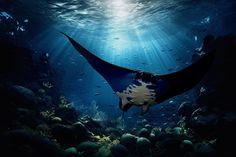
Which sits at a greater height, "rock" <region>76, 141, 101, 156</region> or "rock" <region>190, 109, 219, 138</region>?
"rock" <region>190, 109, 219, 138</region>

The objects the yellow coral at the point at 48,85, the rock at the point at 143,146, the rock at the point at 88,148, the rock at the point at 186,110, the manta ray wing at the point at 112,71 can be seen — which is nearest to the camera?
the manta ray wing at the point at 112,71

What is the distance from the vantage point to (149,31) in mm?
33688

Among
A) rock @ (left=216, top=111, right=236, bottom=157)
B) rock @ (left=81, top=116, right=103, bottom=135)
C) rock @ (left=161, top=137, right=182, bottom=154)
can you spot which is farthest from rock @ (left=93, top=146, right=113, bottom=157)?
rock @ (left=216, top=111, right=236, bottom=157)

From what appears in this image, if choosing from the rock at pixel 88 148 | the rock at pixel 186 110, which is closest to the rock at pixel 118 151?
the rock at pixel 88 148

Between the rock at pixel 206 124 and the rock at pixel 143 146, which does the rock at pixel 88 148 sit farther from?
the rock at pixel 206 124

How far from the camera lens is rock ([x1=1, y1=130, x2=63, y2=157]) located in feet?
24.1

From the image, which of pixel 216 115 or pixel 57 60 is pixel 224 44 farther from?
pixel 57 60

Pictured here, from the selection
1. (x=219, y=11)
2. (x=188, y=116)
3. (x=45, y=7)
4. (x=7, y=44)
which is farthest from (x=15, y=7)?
(x=219, y=11)

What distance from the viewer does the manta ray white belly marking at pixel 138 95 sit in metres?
3.87

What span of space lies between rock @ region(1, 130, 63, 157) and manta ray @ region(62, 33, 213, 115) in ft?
16.5

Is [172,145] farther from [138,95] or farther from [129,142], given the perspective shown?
[138,95]

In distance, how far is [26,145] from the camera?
25.4 feet

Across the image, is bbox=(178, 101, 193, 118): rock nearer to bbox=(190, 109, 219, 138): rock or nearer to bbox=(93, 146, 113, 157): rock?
bbox=(190, 109, 219, 138): rock

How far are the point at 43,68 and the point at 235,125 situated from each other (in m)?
15.8
